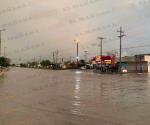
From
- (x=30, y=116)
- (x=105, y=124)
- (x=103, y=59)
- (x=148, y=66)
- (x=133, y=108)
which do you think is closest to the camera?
(x=105, y=124)

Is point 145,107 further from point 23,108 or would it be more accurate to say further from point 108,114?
point 23,108

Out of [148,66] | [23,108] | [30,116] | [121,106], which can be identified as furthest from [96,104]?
[148,66]

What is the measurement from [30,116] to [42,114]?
2.17 feet

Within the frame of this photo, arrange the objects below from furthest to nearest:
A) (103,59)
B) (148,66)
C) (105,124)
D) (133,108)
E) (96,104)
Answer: (103,59) < (148,66) < (96,104) < (133,108) < (105,124)

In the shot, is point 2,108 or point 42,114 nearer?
point 42,114

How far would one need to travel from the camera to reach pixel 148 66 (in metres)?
101

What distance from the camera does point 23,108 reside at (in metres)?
16.3

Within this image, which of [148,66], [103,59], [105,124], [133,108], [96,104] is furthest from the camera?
[103,59]

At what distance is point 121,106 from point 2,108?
16.9ft

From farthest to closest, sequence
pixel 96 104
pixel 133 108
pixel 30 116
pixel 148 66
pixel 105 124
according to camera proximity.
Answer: pixel 148 66 < pixel 96 104 < pixel 133 108 < pixel 30 116 < pixel 105 124

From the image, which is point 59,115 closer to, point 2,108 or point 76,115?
point 76,115

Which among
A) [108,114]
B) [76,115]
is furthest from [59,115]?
[108,114]

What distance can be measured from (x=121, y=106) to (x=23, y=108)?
14.0 feet

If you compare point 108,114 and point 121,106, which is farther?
point 121,106
